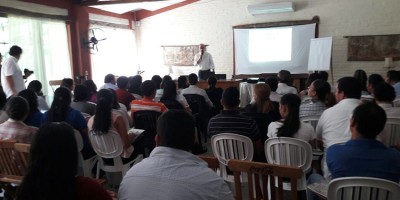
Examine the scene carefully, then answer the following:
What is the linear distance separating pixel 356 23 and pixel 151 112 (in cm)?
636

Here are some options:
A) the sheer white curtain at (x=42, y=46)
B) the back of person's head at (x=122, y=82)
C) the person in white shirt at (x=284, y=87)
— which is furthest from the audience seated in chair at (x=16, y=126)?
the sheer white curtain at (x=42, y=46)

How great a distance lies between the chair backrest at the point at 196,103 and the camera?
16.1 ft

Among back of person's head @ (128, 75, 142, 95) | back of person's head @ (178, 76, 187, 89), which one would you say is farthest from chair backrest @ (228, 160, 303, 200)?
back of person's head @ (178, 76, 187, 89)

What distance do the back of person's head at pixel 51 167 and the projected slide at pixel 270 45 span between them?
7872 mm

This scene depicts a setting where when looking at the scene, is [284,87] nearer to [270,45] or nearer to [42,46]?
[270,45]

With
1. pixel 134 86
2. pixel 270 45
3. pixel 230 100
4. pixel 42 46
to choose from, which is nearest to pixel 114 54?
pixel 42 46

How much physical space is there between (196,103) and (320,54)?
4193 millimetres

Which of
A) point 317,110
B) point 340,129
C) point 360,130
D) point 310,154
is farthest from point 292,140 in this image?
point 317,110

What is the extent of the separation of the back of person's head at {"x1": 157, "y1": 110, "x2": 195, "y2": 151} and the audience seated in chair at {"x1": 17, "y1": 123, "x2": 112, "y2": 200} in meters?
0.33

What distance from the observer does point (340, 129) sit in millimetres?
2451

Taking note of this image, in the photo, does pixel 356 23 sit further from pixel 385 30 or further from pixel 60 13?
pixel 60 13

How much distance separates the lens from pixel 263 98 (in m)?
3.45

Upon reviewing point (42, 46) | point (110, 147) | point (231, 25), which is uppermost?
point (231, 25)

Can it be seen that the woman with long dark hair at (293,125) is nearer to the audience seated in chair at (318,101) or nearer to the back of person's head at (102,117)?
the audience seated in chair at (318,101)
